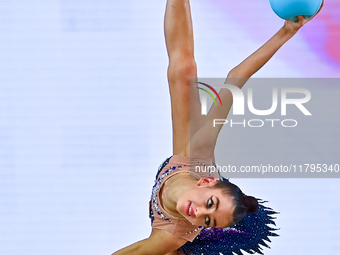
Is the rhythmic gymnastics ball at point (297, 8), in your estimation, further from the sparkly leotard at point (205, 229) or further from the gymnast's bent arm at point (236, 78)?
the sparkly leotard at point (205, 229)

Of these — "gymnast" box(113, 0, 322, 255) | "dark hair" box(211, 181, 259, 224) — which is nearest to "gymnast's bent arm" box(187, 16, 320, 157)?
"gymnast" box(113, 0, 322, 255)

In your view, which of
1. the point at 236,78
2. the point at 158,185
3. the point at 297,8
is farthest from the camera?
the point at 158,185

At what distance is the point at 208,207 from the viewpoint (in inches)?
60.4

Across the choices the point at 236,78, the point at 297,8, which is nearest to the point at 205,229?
the point at 236,78

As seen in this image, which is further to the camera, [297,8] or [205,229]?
[205,229]

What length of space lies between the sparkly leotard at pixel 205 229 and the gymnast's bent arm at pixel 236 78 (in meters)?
0.06

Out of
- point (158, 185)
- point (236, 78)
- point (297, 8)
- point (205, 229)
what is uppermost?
point (297, 8)

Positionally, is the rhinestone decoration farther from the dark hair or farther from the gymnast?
the dark hair

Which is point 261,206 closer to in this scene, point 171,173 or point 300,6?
point 171,173

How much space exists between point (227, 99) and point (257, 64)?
0.60 ft

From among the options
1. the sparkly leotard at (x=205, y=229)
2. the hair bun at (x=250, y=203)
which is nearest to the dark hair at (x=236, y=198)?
the hair bun at (x=250, y=203)

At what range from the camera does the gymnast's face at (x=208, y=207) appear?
1.53 meters

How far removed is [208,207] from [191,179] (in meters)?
0.18

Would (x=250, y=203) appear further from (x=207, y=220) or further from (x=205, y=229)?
(x=205, y=229)
